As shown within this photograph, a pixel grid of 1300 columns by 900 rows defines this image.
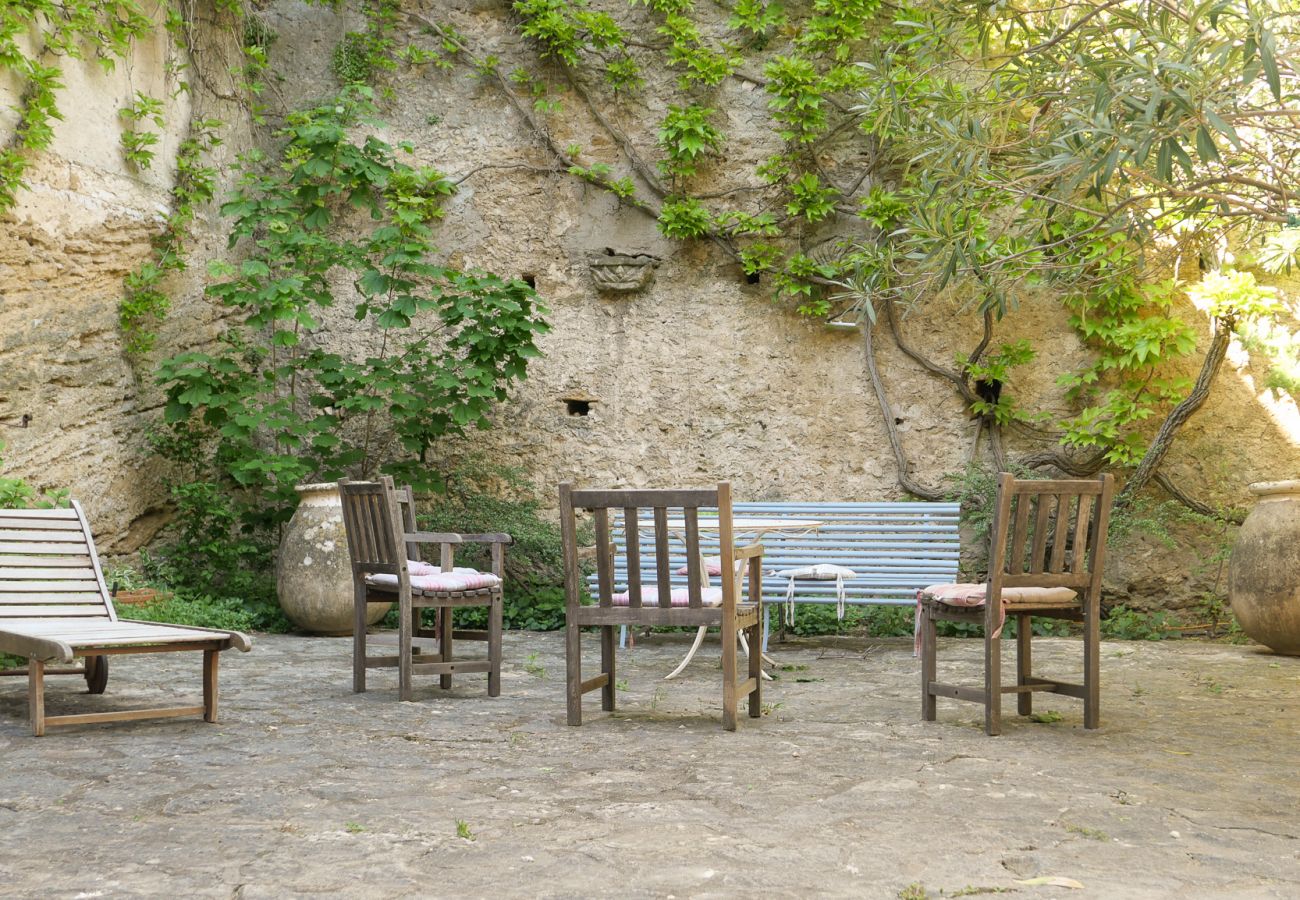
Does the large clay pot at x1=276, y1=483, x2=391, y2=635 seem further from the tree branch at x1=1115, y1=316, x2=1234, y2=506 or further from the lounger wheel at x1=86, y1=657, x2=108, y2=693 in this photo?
the tree branch at x1=1115, y1=316, x2=1234, y2=506

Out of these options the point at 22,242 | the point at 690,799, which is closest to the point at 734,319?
the point at 22,242

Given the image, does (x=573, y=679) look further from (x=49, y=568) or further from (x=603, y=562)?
(x=49, y=568)

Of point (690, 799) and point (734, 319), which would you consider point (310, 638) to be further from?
point (690, 799)

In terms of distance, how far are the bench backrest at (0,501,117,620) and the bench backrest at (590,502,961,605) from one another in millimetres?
2980

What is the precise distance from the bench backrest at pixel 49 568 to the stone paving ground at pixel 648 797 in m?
0.38

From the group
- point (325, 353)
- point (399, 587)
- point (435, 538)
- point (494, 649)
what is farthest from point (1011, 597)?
point (325, 353)

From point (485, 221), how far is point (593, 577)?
9.87 ft

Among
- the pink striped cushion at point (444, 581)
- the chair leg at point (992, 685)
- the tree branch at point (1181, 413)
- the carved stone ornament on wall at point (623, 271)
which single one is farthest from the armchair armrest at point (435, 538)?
the tree branch at point (1181, 413)

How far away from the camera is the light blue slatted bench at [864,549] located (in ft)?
23.2

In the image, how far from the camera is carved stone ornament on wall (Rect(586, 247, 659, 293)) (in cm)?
835

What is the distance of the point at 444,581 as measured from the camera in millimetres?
4668

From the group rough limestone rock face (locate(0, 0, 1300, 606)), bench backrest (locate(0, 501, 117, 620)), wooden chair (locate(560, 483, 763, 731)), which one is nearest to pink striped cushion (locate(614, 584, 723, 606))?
wooden chair (locate(560, 483, 763, 731))

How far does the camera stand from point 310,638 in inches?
280

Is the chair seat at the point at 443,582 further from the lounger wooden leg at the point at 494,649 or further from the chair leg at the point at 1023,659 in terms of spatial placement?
the chair leg at the point at 1023,659
